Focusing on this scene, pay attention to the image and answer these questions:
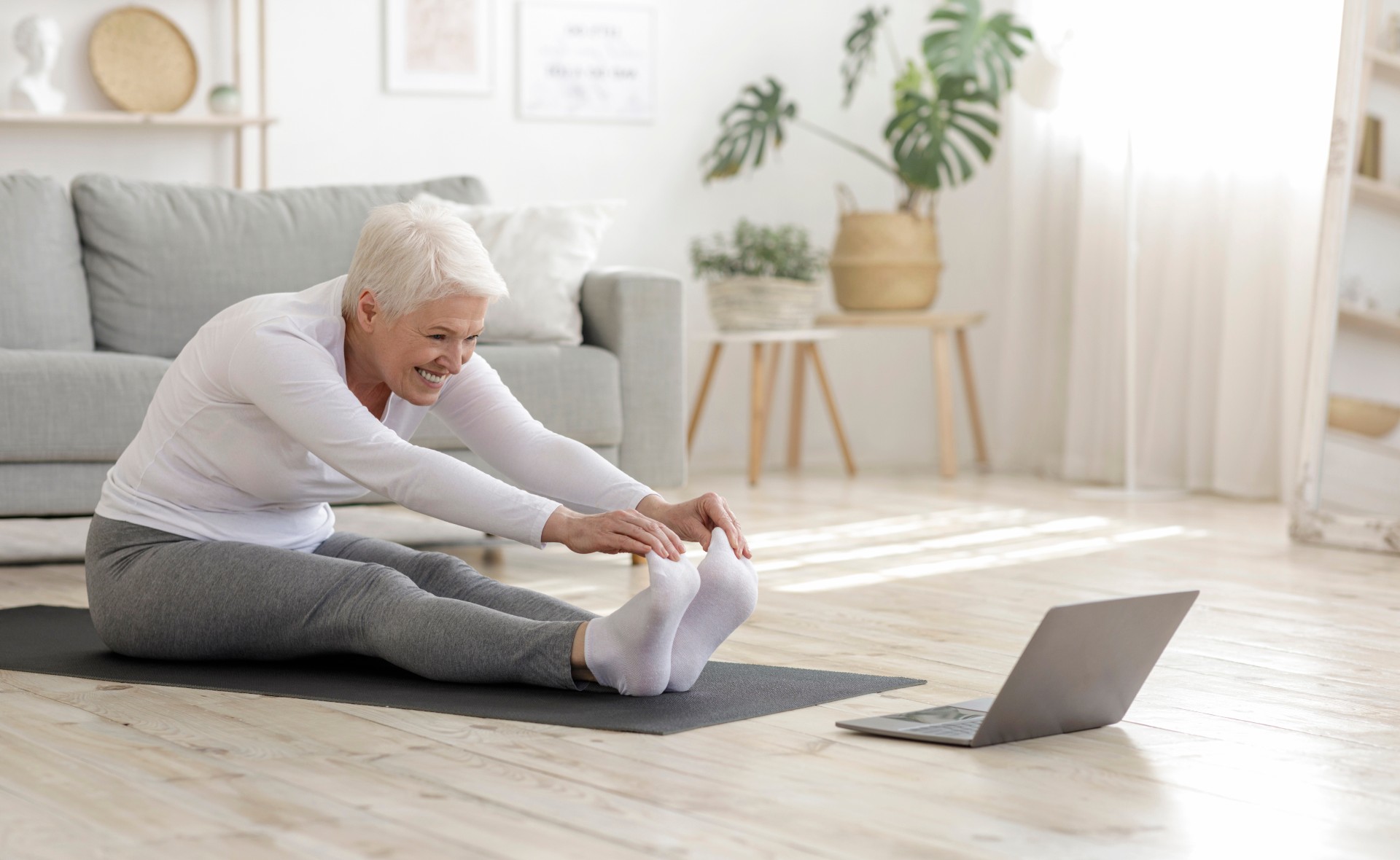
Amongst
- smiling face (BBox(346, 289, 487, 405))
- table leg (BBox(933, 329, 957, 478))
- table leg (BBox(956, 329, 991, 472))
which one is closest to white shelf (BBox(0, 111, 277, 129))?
table leg (BBox(933, 329, 957, 478))

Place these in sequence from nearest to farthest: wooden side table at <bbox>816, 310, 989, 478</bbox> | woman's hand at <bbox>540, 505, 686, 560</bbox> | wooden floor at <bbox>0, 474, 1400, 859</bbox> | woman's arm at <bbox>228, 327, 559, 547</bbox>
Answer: wooden floor at <bbox>0, 474, 1400, 859</bbox> → woman's hand at <bbox>540, 505, 686, 560</bbox> → woman's arm at <bbox>228, 327, 559, 547</bbox> → wooden side table at <bbox>816, 310, 989, 478</bbox>

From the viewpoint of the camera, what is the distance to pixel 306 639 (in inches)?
78.4

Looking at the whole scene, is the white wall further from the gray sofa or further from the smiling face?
the smiling face

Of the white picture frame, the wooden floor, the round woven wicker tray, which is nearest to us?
the wooden floor

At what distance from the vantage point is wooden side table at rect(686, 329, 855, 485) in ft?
15.8

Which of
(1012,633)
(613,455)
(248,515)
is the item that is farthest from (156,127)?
(1012,633)

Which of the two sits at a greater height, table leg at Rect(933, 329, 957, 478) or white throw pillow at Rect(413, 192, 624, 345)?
white throw pillow at Rect(413, 192, 624, 345)

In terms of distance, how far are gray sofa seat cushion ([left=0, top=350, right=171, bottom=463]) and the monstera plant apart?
2.41m

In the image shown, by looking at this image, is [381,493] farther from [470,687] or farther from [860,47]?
[860,47]

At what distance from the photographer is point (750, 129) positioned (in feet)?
16.5

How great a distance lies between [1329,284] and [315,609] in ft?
8.14

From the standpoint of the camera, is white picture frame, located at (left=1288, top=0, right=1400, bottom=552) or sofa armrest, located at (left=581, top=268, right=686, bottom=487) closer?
sofa armrest, located at (left=581, top=268, right=686, bottom=487)

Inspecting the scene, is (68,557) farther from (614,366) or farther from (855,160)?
(855,160)

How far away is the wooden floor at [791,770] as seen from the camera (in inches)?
52.9
